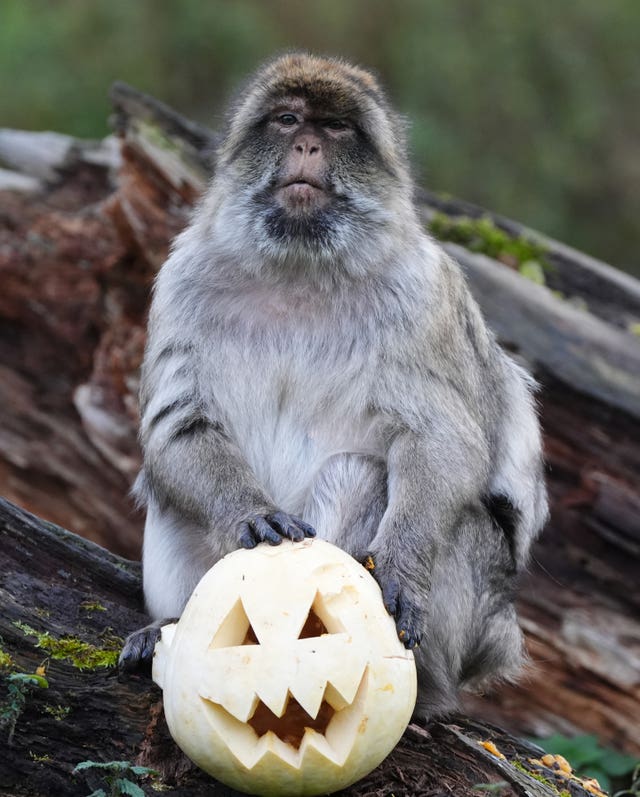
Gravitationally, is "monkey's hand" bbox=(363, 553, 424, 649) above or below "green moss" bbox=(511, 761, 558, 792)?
above

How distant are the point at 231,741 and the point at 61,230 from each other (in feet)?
17.8

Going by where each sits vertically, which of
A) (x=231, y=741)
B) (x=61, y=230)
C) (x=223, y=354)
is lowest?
(x=61, y=230)

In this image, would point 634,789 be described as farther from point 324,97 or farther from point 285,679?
point 324,97

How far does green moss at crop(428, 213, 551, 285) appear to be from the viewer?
799 centimetres

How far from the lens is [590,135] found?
15.8 metres

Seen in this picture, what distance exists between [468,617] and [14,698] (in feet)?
6.24

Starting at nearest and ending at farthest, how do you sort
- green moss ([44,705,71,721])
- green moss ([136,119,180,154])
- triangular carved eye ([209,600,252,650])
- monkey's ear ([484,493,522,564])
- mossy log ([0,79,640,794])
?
triangular carved eye ([209,600,252,650]) < green moss ([44,705,71,721]) < monkey's ear ([484,493,522,564]) < mossy log ([0,79,640,794]) < green moss ([136,119,180,154])

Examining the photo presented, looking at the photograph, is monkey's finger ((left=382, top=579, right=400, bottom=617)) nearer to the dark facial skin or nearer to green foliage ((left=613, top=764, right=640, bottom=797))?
the dark facial skin

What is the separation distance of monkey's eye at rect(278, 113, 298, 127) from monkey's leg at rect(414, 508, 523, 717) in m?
1.77

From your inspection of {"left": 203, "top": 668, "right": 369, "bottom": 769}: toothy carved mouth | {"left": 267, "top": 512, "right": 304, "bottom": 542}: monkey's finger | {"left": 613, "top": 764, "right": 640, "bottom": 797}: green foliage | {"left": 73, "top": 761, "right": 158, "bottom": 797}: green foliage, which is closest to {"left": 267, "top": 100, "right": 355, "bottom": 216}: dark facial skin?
{"left": 267, "top": 512, "right": 304, "bottom": 542}: monkey's finger

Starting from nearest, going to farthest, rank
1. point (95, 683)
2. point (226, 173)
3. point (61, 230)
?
point (95, 683) → point (226, 173) → point (61, 230)

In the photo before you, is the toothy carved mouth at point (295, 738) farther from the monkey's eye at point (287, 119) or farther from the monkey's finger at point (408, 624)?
the monkey's eye at point (287, 119)

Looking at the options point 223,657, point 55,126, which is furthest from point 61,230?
point 55,126

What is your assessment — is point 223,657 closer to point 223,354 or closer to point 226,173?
point 223,354
